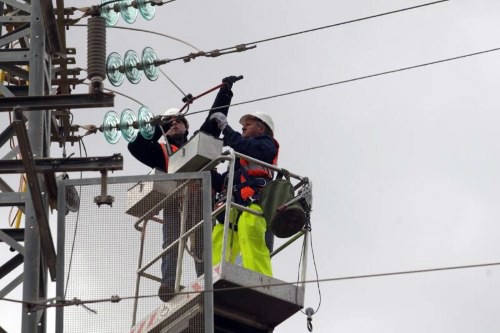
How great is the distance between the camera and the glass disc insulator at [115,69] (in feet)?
54.2

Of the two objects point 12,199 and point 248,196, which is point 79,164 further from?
point 248,196

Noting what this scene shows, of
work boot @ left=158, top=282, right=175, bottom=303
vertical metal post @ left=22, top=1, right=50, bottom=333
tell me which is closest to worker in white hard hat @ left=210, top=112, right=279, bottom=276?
work boot @ left=158, top=282, right=175, bottom=303

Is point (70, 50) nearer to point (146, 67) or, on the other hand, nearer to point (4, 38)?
point (146, 67)

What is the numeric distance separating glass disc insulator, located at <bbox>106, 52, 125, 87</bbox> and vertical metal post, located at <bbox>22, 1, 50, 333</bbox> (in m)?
1.13

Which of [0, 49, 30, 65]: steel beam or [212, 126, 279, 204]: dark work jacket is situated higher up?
[0, 49, 30, 65]: steel beam

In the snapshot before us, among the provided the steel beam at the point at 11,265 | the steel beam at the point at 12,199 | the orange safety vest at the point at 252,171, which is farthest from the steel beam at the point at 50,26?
the orange safety vest at the point at 252,171

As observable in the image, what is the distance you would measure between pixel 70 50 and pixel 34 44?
8.26 feet

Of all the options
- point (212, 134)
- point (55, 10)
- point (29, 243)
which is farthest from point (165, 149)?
point (29, 243)

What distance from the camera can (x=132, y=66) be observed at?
1678 centimetres

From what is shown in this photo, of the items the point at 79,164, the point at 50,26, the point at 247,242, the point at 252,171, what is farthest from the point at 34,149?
the point at 252,171

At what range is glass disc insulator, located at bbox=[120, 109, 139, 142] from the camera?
54.3 ft

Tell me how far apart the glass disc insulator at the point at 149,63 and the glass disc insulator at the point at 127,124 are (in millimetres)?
613

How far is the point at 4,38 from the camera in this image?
607 inches

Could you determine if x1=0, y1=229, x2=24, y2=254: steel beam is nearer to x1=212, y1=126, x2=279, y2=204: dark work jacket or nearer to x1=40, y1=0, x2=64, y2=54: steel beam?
x1=40, y1=0, x2=64, y2=54: steel beam
